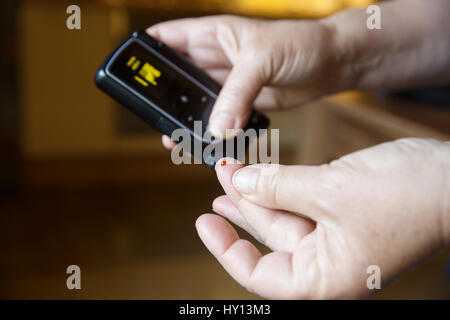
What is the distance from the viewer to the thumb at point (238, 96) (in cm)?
50

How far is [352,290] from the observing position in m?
0.35

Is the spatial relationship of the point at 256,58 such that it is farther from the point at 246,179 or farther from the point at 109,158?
the point at 109,158

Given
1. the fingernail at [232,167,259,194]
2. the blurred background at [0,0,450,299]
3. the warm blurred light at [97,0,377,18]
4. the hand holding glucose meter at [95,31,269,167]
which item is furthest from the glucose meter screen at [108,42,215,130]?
the warm blurred light at [97,0,377,18]

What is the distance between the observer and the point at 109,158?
70.7 inches

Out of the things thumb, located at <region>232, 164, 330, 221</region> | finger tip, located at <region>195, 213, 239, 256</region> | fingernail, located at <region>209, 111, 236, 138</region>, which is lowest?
finger tip, located at <region>195, 213, 239, 256</region>

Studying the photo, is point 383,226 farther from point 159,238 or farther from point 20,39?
point 20,39

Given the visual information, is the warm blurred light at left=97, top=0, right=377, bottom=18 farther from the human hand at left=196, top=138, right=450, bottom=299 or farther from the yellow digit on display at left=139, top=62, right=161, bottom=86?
the human hand at left=196, top=138, right=450, bottom=299

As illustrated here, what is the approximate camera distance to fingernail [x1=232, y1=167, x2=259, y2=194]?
15.2 inches

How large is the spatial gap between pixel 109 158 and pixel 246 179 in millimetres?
1479

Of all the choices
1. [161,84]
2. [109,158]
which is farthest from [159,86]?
[109,158]

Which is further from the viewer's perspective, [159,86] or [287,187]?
[159,86]

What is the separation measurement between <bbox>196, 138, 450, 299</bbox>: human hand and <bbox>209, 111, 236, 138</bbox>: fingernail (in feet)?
0.37

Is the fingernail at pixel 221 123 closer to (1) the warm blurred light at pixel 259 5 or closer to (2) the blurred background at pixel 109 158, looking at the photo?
(2) the blurred background at pixel 109 158
